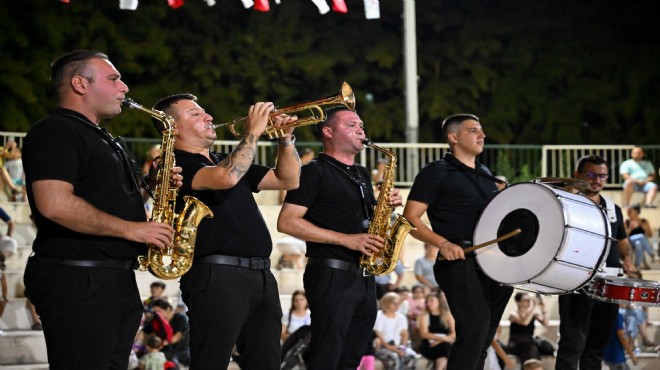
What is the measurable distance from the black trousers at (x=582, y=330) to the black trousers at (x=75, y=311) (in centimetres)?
416

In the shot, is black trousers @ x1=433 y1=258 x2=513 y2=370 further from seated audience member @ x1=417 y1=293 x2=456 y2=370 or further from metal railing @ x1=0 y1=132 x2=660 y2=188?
metal railing @ x1=0 y1=132 x2=660 y2=188

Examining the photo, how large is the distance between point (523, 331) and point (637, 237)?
4.21 m

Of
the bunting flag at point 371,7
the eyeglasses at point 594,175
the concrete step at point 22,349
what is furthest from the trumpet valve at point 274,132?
the concrete step at point 22,349

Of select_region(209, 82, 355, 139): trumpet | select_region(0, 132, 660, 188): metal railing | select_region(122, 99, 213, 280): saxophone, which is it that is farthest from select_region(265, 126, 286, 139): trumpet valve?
select_region(0, 132, 660, 188): metal railing

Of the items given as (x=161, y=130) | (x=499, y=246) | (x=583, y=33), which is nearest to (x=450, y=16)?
(x=583, y=33)

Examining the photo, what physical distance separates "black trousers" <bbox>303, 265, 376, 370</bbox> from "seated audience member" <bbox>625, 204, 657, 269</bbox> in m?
8.66

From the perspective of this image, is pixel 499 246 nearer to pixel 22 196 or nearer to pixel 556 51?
pixel 22 196

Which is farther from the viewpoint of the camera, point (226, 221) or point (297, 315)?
point (297, 315)

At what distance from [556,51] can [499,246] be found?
1651 centimetres

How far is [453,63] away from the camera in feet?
75.2

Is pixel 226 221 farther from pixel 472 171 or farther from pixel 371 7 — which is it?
pixel 371 7

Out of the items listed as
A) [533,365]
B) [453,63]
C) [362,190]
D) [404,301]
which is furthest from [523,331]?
[453,63]

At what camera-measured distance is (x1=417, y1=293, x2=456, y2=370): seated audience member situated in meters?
10.9

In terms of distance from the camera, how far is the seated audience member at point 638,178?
687 inches
